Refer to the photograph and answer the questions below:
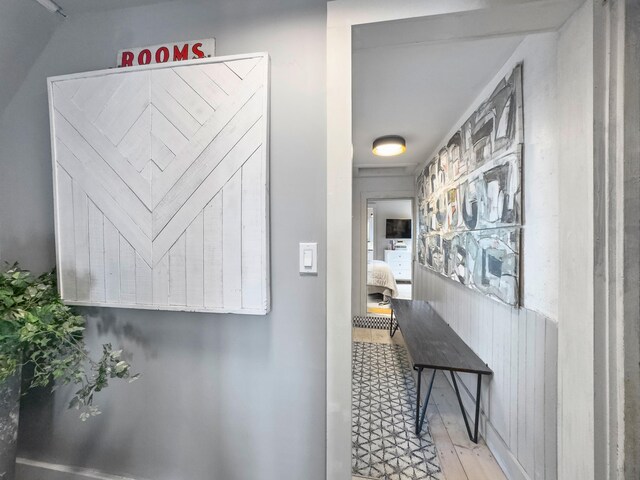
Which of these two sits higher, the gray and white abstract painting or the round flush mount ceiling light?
the round flush mount ceiling light

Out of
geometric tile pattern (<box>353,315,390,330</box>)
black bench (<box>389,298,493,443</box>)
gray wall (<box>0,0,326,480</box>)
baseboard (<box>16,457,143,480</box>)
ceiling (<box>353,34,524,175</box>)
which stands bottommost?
geometric tile pattern (<box>353,315,390,330</box>)

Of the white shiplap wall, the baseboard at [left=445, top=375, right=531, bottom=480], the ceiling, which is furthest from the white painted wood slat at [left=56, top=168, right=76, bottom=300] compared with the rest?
the baseboard at [left=445, top=375, right=531, bottom=480]

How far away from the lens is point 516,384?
1329 millimetres

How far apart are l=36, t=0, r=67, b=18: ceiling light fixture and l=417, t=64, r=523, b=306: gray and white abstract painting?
218 cm

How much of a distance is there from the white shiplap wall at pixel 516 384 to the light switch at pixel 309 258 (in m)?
1.08

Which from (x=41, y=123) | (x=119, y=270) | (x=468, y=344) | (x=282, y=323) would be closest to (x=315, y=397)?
(x=282, y=323)

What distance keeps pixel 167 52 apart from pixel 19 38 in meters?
0.70

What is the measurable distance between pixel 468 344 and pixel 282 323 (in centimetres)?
173

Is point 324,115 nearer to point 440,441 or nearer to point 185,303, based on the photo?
point 185,303

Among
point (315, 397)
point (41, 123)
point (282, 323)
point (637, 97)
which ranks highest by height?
point (41, 123)

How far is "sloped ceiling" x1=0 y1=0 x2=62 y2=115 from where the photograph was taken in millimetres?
1038

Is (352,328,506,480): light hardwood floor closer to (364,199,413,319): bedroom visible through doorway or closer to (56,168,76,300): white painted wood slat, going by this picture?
(56,168,76,300): white painted wood slat

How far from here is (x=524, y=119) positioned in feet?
4.10

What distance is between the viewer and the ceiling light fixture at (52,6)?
3.39 ft
